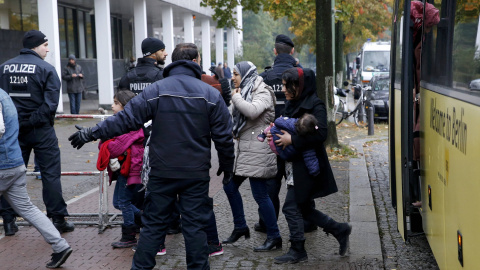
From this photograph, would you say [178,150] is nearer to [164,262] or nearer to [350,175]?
[164,262]

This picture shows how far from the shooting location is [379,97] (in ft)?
70.6

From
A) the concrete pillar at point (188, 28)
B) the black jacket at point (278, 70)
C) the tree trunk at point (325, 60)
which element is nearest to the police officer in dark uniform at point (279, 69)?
the black jacket at point (278, 70)

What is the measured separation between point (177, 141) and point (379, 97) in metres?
17.4

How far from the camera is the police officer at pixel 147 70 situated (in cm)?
678

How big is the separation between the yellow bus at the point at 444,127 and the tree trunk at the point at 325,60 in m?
7.07

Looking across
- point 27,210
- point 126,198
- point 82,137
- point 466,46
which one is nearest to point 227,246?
point 126,198

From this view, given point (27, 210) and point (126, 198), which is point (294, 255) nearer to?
point (126, 198)

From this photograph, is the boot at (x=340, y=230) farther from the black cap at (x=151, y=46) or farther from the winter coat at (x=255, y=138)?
the black cap at (x=151, y=46)

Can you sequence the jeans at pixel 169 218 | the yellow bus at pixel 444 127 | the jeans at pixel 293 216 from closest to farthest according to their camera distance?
the yellow bus at pixel 444 127, the jeans at pixel 169 218, the jeans at pixel 293 216

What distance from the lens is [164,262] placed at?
5.98m

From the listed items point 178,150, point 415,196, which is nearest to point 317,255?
point 415,196

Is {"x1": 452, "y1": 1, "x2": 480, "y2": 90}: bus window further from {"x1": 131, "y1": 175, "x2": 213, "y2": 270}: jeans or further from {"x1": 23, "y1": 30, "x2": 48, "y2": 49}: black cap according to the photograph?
{"x1": 23, "y1": 30, "x2": 48, "y2": 49}: black cap

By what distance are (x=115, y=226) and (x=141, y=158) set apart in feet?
4.21

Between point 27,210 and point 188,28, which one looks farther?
point 188,28
